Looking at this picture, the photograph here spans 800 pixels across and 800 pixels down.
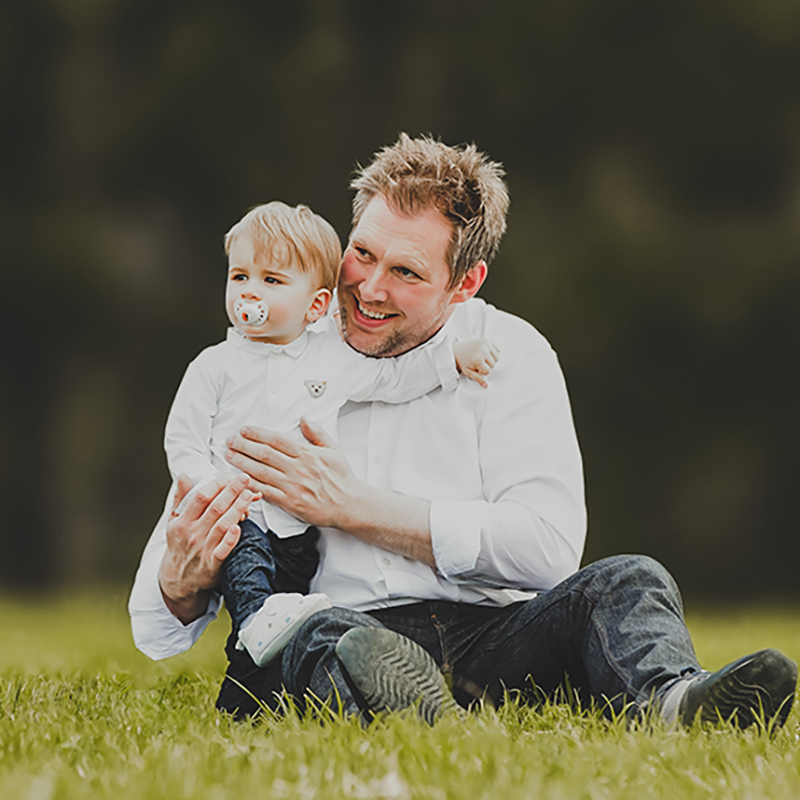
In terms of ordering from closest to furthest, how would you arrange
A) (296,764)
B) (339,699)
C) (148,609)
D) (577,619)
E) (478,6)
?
(296,764), (339,699), (577,619), (148,609), (478,6)

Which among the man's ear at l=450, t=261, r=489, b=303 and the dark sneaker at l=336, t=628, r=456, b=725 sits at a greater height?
the man's ear at l=450, t=261, r=489, b=303

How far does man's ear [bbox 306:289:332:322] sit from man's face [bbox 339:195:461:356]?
0.06m

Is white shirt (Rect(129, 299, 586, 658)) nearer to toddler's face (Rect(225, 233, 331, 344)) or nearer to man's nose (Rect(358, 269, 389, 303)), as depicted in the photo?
man's nose (Rect(358, 269, 389, 303))

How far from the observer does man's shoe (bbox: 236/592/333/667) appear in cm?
218

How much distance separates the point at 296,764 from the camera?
1.65 metres

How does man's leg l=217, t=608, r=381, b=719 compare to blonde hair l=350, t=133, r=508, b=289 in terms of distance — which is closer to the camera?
man's leg l=217, t=608, r=381, b=719

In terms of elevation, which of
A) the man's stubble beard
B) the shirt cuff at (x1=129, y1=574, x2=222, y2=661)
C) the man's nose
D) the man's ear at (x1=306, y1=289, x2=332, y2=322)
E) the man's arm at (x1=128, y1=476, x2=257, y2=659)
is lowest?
the shirt cuff at (x1=129, y1=574, x2=222, y2=661)

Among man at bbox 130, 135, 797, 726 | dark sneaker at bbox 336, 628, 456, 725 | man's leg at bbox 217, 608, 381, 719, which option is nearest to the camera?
dark sneaker at bbox 336, 628, 456, 725

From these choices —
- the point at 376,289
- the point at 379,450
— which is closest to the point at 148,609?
the point at 379,450

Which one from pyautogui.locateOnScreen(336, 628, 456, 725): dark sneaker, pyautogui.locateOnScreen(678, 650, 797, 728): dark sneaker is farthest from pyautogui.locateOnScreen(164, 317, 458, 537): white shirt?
pyautogui.locateOnScreen(678, 650, 797, 728): dark sneaker

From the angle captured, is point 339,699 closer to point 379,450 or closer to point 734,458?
point 379,450

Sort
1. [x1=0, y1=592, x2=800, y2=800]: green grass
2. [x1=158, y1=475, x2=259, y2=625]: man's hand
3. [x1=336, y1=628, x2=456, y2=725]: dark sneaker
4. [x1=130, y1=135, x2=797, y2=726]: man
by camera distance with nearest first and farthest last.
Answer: [x1=0, y1=592, x2=800, y2=800]: green grass, [x1=336, y1=628, x2=456, y2=725]: dark sneaker, [x1=130, y1=135, x2=797, y2=726]: man, [x1=158, y1=475, x2=259, y2=625]: man's hand

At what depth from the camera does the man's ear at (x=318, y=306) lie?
101 inches

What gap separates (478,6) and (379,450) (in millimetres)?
7924
